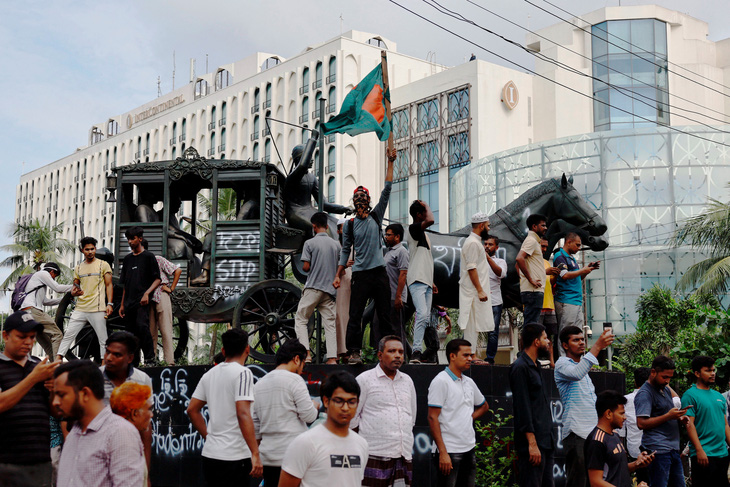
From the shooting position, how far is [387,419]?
684cm

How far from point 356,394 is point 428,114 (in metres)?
48.4

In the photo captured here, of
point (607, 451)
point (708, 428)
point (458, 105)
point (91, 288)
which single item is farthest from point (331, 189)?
point (607, 451)

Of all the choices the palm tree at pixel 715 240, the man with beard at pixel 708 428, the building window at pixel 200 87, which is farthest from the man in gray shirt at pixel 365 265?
the building window at pixel 200 87

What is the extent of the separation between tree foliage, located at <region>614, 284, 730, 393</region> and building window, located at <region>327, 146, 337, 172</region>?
29.5m

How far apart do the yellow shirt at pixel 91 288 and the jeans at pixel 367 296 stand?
3.06 metres

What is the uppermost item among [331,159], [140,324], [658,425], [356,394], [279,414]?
[331,159]

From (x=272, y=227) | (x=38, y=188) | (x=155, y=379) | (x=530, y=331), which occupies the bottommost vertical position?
(x=155, y=379)

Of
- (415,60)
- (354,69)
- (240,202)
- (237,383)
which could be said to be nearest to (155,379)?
(240,202)

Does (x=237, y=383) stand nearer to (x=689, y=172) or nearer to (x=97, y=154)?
(x=689, y=172)

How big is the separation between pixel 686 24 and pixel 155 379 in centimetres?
4730

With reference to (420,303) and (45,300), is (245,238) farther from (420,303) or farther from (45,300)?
(420,303)

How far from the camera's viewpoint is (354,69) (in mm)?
54625

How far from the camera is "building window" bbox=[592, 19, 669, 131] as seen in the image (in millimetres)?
48312

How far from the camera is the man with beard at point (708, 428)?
8.71m
